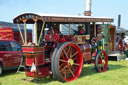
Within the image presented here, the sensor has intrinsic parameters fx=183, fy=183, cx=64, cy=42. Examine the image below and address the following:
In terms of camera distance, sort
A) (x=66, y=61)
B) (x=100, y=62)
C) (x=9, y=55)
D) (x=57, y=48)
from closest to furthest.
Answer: (x=57, y=48) < (x=66, y=61) < (x=9, y=55) < (x=100, y=62)

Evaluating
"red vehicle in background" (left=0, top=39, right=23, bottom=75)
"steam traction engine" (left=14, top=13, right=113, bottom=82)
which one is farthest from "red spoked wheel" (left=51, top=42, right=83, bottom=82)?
"red vehicle in background" (left=0, top=39, right=23, bottom=75)

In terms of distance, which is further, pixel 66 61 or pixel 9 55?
pixel 9 55

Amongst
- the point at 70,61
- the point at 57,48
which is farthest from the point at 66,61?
the point at 57,48

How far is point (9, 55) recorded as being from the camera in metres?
7.04

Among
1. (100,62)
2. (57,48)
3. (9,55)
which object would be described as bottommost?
(100,62)

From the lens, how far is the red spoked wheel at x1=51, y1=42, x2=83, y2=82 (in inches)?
200

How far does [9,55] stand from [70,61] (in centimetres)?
265

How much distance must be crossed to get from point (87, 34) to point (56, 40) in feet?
5.83

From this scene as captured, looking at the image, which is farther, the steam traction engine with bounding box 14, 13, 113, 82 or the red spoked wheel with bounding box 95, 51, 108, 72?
the red spoked wheel with bounding box 95, 51, 108, 72

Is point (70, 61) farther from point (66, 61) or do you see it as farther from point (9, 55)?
point (9, 55)

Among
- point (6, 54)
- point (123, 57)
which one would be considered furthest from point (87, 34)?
point (123, 57)

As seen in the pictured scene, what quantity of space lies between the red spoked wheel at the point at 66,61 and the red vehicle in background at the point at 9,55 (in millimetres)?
2284

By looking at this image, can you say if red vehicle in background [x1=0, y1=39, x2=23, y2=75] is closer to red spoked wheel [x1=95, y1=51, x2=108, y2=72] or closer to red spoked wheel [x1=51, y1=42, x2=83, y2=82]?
red spoked wheel [x1=51, y1=42, x2=83, y2=82]

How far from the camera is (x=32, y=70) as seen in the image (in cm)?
491
